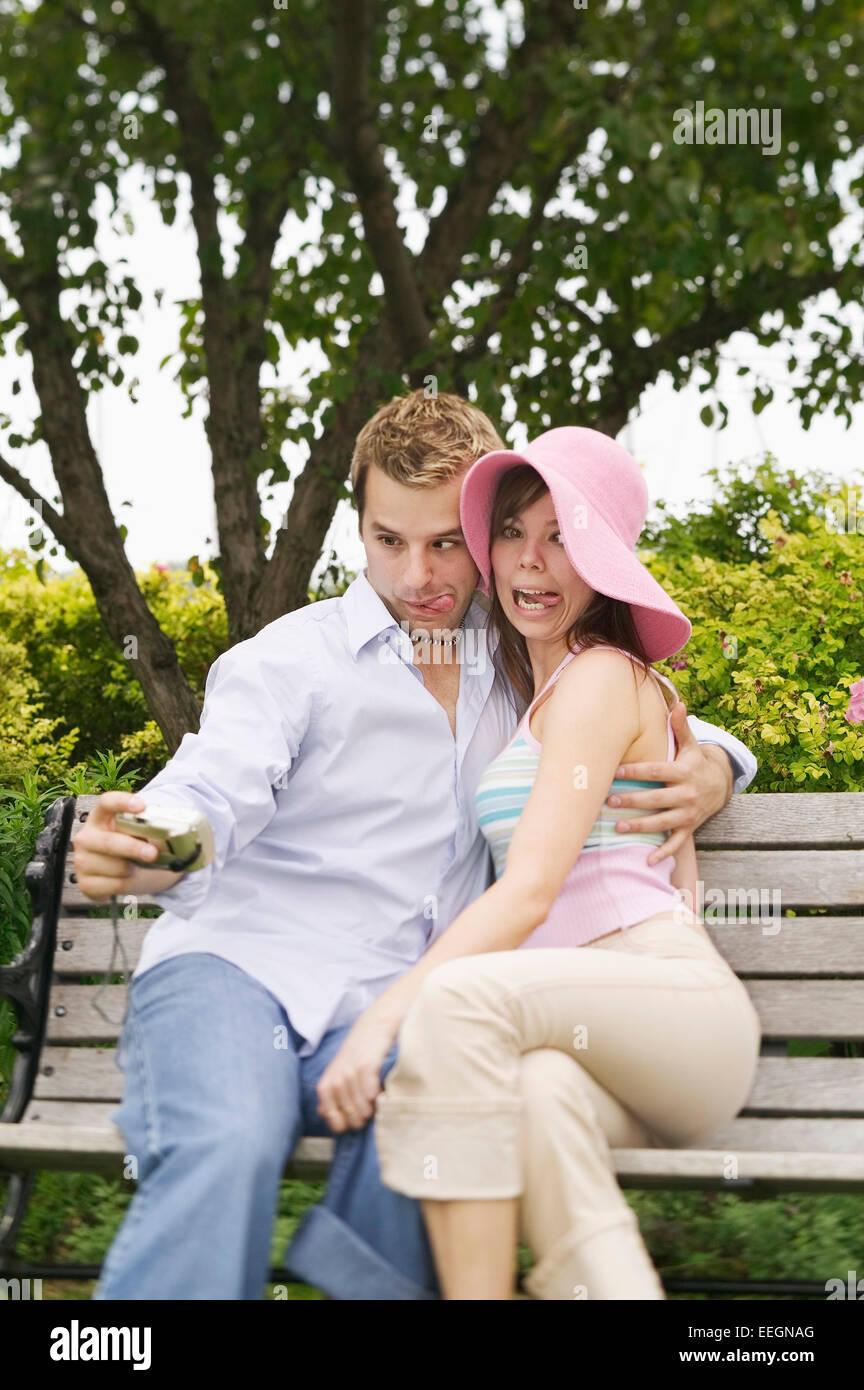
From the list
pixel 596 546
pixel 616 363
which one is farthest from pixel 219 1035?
pixel 616 363

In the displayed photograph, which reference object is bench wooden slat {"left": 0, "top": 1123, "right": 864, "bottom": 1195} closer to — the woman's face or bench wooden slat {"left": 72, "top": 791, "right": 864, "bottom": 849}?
bench wooden slat {"left": 72, "top": 791, "right": 864, "bottom": 849}

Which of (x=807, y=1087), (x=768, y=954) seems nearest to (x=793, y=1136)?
(x=807, y=1087)

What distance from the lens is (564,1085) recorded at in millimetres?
2018

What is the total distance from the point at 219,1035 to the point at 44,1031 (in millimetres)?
741

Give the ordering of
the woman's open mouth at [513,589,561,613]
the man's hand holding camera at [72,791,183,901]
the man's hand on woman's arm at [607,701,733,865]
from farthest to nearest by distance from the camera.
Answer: the woman's open mouth at [513,589,561,613] < the man's hand on woman's arm at [607,701,733,865] < the man's hand holding camera at [72,791,183,901]

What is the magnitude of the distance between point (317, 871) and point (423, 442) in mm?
883

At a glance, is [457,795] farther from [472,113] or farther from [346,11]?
[472,113]

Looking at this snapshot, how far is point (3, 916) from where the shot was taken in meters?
3.92

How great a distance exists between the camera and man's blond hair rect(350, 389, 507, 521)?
105 inches

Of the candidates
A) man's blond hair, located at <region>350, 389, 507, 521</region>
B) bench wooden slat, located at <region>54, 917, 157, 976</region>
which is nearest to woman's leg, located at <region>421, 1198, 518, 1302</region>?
bench wooden slat, located at <region>54, 917, 157, 976</region>

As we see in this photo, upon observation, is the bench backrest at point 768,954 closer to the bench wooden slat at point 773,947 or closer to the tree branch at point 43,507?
the bench wooden slat at point 773,947

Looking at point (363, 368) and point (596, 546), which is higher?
point (363, 368)

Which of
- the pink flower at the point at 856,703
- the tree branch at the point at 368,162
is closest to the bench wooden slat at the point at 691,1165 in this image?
the pink flower at the point at 856,703

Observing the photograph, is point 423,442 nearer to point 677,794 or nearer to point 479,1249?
point 677,794
